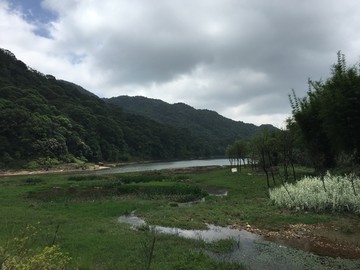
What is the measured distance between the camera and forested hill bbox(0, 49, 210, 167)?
10275cm

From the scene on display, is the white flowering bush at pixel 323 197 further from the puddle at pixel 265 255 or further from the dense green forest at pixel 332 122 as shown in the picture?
the puddle at pixel 265 255

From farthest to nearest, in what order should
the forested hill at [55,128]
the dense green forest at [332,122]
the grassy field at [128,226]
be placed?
the forested hill at [55,128]
the dense green forest at [332,122]
the grassy field at [128,226]

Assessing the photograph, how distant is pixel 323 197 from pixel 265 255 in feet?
31.0

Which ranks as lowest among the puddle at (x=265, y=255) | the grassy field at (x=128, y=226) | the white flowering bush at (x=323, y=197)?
the puddle at (x=265, y=255)

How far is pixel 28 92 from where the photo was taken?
130m

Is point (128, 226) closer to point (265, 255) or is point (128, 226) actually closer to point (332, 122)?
point (265, 255)

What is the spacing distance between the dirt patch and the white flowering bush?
9.54 feet

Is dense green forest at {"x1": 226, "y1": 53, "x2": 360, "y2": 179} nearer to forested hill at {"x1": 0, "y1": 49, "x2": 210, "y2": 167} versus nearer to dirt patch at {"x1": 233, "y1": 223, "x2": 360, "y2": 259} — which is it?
dirt patch at {"x1": 233, "y1": 223, "x2": 360, "y2": 259}

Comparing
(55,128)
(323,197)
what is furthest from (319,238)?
(55,128)

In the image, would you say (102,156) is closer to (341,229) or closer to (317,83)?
(317,83)

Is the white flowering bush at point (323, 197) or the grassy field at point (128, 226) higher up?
the white flowering bush at point (323, 197)

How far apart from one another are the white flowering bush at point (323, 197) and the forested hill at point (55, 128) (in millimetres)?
87304

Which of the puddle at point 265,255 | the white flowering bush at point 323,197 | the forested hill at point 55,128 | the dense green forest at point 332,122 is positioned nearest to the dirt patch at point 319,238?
the puddle at point 265,255

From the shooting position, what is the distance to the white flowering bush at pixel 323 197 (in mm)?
21562
